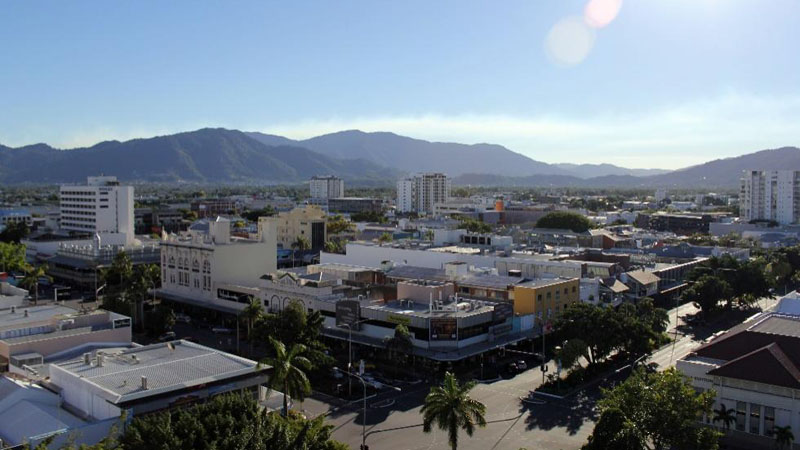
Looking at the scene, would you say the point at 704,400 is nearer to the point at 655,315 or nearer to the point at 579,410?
the point at 579,410

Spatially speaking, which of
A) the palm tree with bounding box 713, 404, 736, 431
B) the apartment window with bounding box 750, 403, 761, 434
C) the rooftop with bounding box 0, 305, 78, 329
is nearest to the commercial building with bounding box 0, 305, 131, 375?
the rooftop with bounding box 0, 305, 78, 329

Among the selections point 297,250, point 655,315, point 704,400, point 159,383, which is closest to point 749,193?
point 297,250

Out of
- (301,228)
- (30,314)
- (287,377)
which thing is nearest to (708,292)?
(287,377)

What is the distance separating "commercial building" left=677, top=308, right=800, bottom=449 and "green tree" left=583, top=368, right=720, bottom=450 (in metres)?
5.73

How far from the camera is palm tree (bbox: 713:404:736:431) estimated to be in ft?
116

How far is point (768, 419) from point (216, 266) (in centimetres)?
5038

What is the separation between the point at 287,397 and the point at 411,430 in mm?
6969

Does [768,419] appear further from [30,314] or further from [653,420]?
[30,314]

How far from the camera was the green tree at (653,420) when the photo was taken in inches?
1106

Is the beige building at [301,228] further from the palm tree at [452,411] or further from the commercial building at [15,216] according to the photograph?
the palm tree at [452,411]

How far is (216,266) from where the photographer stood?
221ft

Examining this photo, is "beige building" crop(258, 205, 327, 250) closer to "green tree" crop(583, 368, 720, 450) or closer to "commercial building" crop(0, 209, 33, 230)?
"commercial building" crop(0, 209, 33, 230)

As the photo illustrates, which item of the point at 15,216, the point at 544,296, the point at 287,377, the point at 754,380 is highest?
the point at 15,216

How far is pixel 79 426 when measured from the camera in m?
27.8
